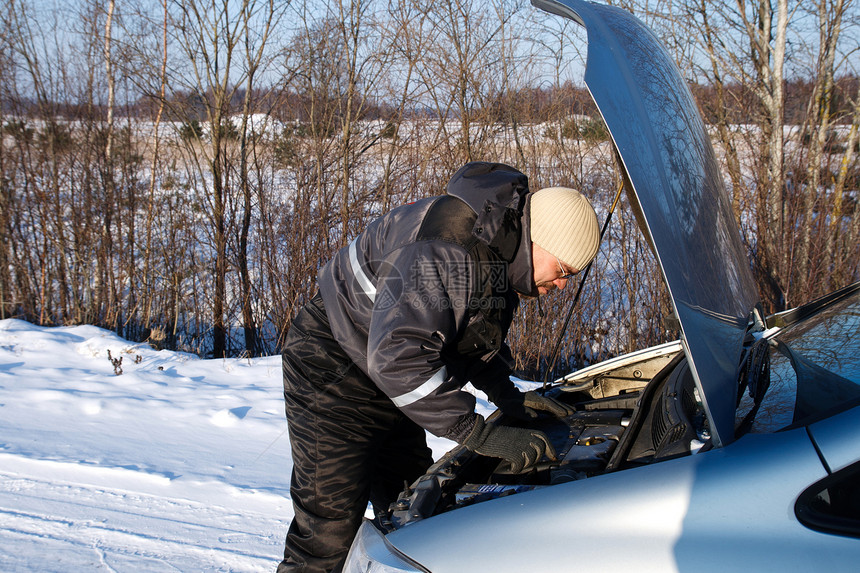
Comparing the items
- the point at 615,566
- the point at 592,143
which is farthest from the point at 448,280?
the point at 592,143

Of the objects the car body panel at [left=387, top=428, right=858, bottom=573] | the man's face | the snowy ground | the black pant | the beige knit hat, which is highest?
the beige knit hat

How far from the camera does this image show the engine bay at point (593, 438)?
1.70m

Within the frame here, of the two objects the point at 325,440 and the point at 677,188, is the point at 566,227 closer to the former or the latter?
the point at 677,188

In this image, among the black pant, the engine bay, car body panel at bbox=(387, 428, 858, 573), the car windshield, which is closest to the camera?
car body panel at bbox=(387, 428, 858, 573)

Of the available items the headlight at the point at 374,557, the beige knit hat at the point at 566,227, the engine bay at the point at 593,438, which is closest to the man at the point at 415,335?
the beige knit hat at the point at 566,227

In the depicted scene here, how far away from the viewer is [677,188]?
1605 mm

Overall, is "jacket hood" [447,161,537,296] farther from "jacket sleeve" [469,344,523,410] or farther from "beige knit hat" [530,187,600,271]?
"jacket sleeve" [469,344,523,410]

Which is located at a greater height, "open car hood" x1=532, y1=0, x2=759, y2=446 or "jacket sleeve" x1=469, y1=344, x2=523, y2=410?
"open car hood" x1=532, y1=0, x2=759, y2=446

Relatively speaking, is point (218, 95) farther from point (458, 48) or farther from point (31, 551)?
point (31, 551)

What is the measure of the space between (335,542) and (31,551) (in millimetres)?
1488

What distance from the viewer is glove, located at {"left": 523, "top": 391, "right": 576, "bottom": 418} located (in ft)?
8.12

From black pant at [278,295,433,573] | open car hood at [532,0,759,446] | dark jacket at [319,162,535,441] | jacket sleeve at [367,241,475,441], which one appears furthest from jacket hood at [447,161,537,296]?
black pant at [278,295,433,573]

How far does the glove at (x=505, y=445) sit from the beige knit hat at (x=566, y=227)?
1.93ft

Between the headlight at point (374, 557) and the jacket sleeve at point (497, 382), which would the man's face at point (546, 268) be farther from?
the headlight at point (374, 557)
